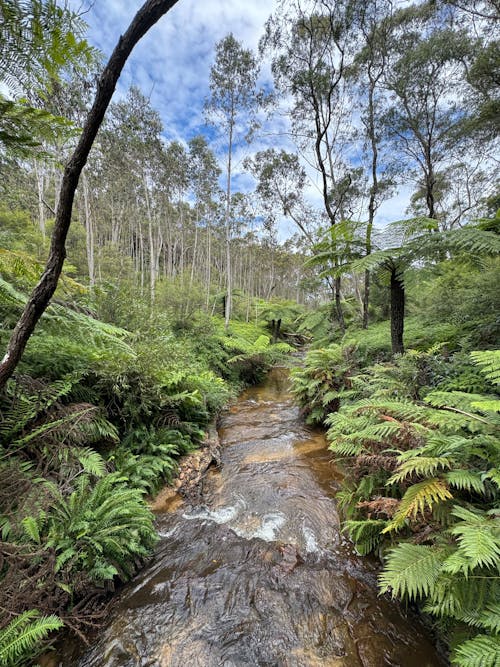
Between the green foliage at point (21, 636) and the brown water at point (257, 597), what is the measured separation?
281 mm

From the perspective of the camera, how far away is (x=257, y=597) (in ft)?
6.67

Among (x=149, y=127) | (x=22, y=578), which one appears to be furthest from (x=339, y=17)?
(x=22, y=578)

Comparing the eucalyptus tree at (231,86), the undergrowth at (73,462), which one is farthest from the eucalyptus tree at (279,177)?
the undergrowth at (73,462)

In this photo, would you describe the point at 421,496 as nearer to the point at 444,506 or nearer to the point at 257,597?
the point at 444,506

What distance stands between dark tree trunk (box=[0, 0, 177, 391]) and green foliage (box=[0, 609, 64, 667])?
126cm

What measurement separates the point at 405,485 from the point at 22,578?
2826 millimetres

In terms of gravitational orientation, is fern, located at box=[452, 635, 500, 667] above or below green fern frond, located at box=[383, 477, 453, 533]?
below

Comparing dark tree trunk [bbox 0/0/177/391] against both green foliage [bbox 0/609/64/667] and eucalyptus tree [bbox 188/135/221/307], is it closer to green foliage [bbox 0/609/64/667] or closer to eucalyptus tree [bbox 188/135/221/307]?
green foliage [bbox 0/609/64/667]

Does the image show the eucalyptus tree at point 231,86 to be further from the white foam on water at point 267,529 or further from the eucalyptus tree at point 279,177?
the white foam on water at point 267,529

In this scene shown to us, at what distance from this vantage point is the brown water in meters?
1.64

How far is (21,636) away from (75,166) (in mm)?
2427

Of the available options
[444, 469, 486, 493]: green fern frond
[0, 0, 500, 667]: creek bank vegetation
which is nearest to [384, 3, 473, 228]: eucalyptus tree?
[0, 0, 500, 667]: creek bank vegetation

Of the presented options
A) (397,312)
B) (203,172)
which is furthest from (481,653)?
(203,172)

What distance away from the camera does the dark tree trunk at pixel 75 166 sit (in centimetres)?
123
